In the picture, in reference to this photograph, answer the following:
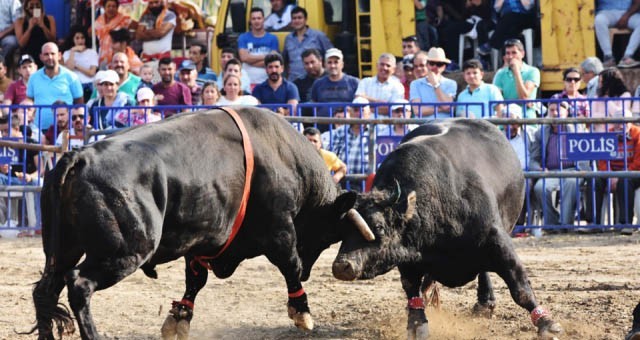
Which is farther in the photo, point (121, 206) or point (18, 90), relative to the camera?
point (18, 90)

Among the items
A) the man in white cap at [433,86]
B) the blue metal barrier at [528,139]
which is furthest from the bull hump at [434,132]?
the man in white cap at [433,86]

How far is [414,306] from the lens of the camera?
294 inches

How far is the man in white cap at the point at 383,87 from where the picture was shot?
13578 mm

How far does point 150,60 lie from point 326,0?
272cm

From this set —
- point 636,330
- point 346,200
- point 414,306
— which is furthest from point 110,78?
point 636,330

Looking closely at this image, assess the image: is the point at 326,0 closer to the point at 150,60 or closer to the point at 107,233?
the point at 150,60

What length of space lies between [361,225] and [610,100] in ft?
20.1

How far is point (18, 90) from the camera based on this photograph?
50.4 ft

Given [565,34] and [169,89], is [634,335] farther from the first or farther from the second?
[565,34]

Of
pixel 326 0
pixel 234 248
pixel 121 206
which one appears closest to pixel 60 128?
pixel 326 0

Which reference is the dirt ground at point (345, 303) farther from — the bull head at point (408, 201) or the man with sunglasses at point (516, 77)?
the man with sunglasses at point (516, 77)

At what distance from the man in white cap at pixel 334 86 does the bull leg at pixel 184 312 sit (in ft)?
21.3

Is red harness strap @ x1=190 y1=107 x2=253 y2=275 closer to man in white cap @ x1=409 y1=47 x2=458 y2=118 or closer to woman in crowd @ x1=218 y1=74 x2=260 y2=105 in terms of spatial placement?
woman in crowd @ x1=218 y1=74 x2=260 y2=105

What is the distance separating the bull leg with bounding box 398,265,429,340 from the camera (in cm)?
740
